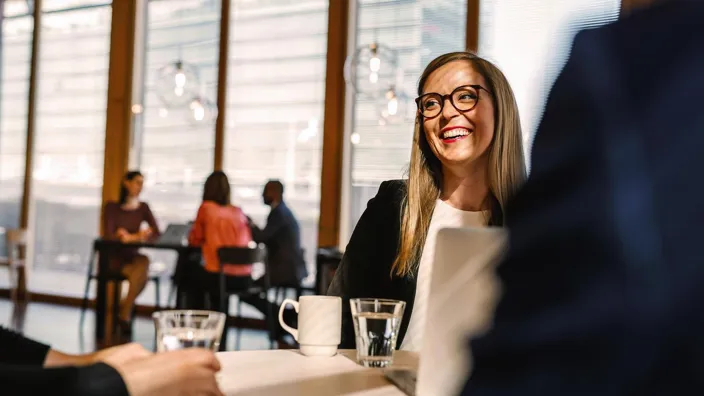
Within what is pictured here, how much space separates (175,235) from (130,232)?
1.76ft

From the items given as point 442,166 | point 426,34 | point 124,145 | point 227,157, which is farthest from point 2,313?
point 442,166

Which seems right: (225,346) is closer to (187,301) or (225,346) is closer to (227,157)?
(187,301)

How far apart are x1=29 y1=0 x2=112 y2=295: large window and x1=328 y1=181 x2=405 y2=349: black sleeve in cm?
689

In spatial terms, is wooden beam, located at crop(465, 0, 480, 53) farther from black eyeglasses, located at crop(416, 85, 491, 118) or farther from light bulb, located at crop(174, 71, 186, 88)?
black eyeglasses, located at crop(416, 85, 491, 118)

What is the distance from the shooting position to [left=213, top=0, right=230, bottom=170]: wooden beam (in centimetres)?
754

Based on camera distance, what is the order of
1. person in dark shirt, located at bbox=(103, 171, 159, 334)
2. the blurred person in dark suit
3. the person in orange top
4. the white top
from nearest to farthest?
the blurred person in dark suit < the white top < the person in orange top < person in dark shirt, located at bbox=(103, 171, 159, 334)

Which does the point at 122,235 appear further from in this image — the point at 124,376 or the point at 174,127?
the point at 124,376

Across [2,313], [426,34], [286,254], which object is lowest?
[2,313]

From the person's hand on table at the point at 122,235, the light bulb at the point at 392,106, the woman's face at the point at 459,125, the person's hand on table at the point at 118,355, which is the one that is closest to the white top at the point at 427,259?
the woman's face at the point at 459,125

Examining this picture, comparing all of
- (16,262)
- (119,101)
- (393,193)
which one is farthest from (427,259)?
(16,262)

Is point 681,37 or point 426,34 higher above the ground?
point 426,34

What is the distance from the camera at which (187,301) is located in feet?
18.4

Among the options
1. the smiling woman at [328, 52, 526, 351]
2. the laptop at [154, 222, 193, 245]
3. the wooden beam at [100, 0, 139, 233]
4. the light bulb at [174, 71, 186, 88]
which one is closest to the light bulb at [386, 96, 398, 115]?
the light bulb at [174, 71, 186, 88]

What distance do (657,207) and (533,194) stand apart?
82 millimetres
